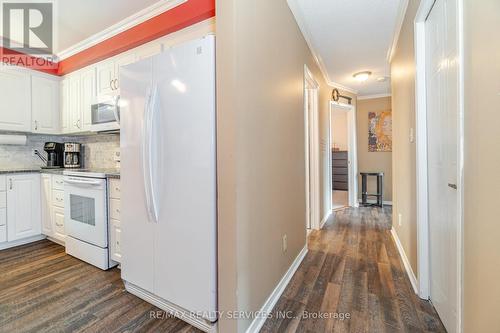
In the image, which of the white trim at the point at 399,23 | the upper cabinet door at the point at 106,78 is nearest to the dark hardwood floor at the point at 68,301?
the upper cabinet door at the point at 106,78

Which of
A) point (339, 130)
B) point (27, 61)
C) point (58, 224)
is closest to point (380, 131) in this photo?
point (339, 130)

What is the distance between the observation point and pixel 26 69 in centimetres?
287

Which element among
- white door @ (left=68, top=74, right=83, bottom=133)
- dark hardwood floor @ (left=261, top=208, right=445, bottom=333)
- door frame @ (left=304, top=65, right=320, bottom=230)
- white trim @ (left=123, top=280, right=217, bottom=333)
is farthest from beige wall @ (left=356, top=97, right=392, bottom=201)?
white door @ (left=68, top=74, right=83, bottom=133)

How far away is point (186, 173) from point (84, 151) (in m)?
2.84

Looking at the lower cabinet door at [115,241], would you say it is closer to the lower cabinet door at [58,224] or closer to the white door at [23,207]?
the lower cabinet door at [58,224]

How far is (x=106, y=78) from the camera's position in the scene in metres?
2.63

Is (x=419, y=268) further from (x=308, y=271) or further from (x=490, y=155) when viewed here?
(x=490, y=155)

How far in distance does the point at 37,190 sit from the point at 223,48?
3174 mm

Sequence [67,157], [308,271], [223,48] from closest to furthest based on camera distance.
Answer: [223,48] → [308,271] → [67,157]

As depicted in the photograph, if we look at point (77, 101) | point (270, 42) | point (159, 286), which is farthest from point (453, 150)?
point (77, 101)

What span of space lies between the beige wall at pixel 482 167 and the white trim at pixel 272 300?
3.39 ft

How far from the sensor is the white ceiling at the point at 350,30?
84.0 inches

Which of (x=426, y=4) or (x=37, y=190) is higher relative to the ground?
(x=426, y=4)

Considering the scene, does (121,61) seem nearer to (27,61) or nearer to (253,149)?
(27,61)
